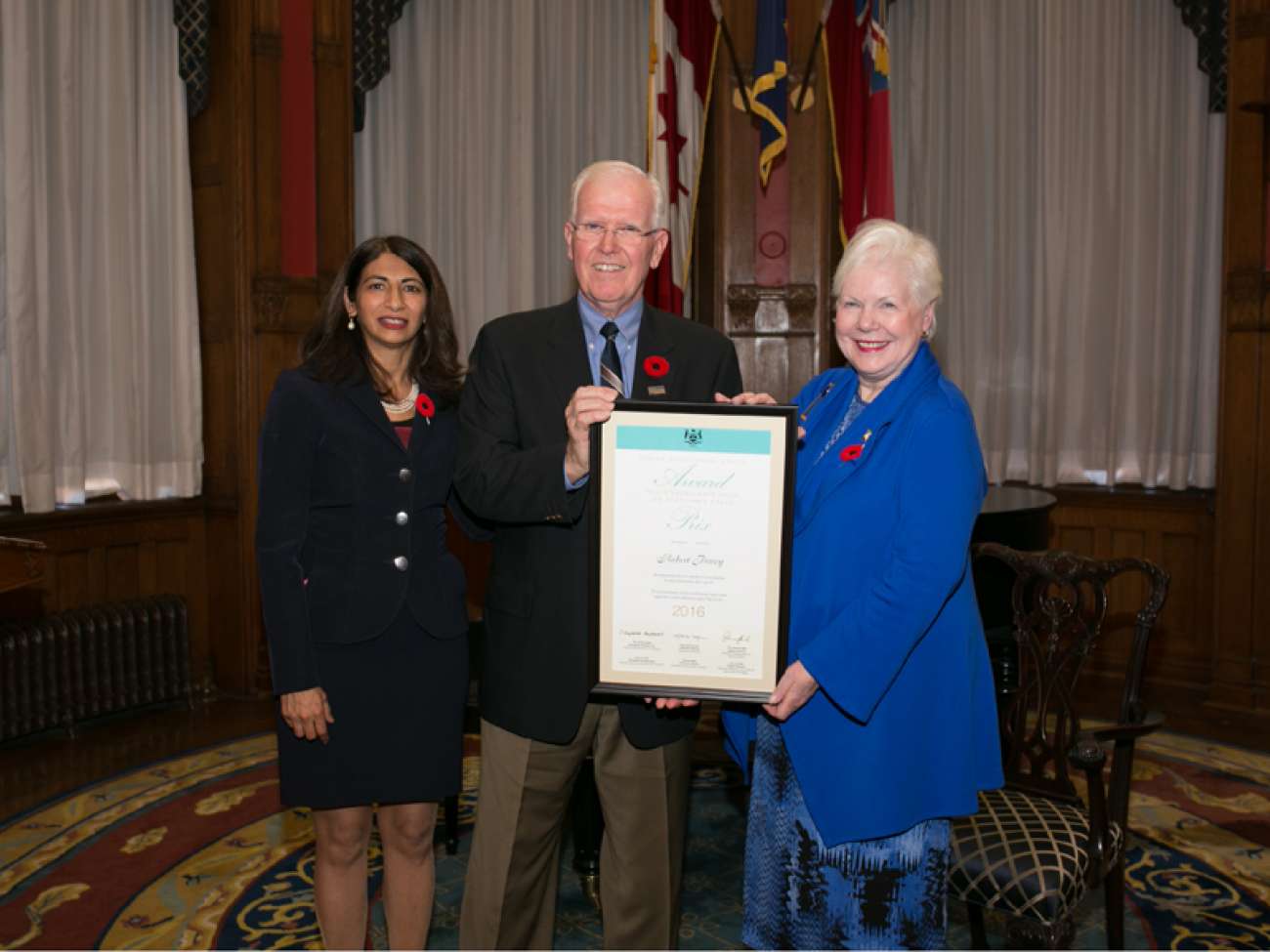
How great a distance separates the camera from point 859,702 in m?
2.06

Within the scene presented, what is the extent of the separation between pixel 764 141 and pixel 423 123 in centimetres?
194

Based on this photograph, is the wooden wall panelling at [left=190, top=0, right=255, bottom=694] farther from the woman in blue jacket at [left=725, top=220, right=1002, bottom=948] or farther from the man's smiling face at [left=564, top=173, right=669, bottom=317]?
the woman in blue jacket at [left=725, top=220, right=1002, bottom=948]

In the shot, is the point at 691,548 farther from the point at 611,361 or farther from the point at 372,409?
the point at 372,409

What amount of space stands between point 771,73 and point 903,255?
3671 mm

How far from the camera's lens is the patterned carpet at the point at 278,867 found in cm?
343

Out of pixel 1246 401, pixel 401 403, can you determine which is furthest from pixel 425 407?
pixel 1246 401

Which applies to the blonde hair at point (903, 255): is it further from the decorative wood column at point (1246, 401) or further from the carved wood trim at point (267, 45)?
the carved wood trim at point (267, 45)

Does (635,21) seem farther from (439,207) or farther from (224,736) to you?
(224,736)

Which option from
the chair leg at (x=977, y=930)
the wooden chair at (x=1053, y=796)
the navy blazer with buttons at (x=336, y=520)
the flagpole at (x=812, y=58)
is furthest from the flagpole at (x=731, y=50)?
the chair leg at (x=977, y=930)

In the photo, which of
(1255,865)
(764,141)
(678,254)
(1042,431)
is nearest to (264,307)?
(678,254)

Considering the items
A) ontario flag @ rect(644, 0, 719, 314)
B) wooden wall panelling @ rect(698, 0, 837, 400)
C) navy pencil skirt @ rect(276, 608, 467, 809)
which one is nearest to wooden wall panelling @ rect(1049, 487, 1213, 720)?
wooden wall panelling @ rect(698, 0, 837, 400)

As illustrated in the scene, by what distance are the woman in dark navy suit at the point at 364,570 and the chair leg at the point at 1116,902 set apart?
5.42 feet

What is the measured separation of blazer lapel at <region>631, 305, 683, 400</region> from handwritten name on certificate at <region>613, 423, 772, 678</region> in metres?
0.29

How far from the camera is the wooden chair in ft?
8.95
